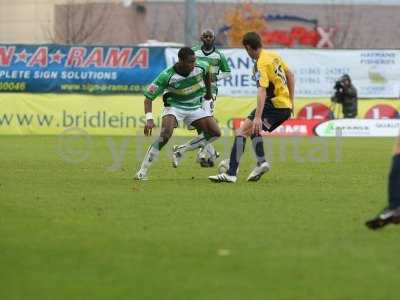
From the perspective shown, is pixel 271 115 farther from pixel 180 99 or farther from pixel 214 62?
pixel 214 62

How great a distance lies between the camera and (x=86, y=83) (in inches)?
1483

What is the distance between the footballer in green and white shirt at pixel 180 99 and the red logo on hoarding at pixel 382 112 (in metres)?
19.3

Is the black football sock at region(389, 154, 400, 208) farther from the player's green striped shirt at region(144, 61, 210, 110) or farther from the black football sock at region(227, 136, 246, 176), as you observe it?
the player's green striped shirt at region(144, 61, 210, 110)

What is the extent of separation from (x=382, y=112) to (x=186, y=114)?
66.9 ft

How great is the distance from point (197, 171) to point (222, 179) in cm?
290

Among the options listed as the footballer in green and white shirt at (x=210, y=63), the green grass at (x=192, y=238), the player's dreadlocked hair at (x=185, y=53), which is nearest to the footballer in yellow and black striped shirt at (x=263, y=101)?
the green grass at (x=192, y=238)

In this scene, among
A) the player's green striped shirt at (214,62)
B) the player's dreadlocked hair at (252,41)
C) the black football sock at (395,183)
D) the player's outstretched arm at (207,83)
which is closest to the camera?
the black football sock at (395,183)

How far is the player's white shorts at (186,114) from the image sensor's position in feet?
58.0

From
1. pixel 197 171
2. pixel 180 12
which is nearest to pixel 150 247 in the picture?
pixel 197 171

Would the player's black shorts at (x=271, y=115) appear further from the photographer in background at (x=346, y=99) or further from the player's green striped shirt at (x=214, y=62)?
the photographer in background at (x=346, y=99)

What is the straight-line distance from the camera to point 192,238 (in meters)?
10.6

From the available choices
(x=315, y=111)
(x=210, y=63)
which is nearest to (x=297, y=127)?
(x=315, y=111)

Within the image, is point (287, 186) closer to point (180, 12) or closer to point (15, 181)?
point (15, 181)

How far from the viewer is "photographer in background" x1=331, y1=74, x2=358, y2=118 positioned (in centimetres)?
3706
